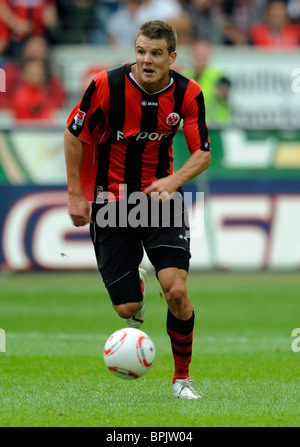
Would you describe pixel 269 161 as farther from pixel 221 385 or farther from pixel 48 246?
pixel 221 385

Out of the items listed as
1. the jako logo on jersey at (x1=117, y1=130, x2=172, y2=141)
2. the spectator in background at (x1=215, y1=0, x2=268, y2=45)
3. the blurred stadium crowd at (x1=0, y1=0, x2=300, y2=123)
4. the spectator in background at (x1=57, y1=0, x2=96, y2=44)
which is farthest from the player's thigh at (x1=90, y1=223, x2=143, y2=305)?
the spectator in background at (x1=57, y1=0, x2=96, y2=44)

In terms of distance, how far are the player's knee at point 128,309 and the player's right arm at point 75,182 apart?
0.72 meters

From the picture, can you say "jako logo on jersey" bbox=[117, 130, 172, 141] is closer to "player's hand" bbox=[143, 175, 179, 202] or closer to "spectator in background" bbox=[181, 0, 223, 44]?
"player's hand" bbox=[143, 175, 179, 202]

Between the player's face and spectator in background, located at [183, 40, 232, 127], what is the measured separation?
8676 millimetres

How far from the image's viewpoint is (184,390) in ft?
20.4

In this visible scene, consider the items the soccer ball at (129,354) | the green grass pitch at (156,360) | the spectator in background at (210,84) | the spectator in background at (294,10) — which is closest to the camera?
the green grass pitch at (156,360)

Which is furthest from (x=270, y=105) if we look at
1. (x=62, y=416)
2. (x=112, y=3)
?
(x=62, y=416)

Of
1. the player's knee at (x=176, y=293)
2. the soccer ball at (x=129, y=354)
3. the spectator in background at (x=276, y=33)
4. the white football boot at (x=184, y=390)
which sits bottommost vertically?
the white football boot at (x=184, y=390)

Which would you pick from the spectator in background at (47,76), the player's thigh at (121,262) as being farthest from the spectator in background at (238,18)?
the player's thigh at (121,262)

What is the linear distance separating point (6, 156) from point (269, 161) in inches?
169

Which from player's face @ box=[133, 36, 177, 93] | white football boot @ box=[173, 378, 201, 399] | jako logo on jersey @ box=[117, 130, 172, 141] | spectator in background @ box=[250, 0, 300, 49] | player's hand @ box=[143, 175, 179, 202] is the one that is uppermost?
player's face @ box=[133, 36, 177, 93]

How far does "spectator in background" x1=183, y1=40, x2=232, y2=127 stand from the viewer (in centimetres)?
1512

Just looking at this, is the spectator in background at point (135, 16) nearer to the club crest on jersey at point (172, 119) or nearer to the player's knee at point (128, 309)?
the club crest on jersey at point (172, 119)

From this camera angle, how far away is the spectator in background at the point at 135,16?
56.0 ft
